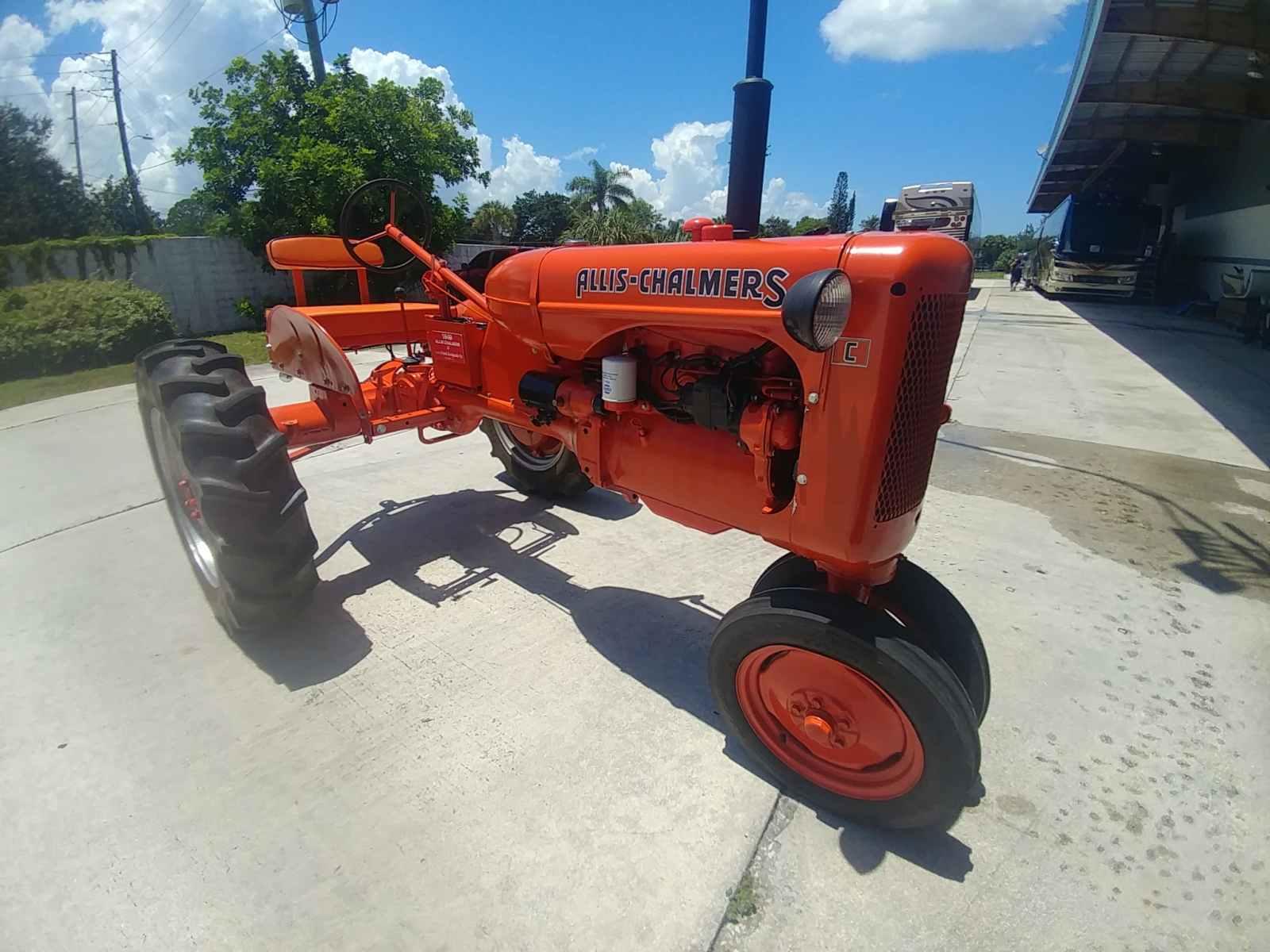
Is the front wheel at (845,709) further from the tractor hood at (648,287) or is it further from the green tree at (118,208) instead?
the green tree at (118,208)

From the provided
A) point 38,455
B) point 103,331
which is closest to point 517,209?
point 103,331

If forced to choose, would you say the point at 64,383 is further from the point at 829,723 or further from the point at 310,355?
the point at 829,723

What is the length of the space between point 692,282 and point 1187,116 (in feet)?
68.5

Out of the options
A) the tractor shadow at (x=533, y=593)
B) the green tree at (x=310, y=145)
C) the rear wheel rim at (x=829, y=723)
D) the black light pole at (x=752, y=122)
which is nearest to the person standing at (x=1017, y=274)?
the green tree at (x=310, y=145)

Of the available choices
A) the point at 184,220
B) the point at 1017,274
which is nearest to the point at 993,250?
the point at 1017,274

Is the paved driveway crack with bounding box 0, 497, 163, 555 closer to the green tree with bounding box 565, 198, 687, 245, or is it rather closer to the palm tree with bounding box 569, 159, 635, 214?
the green tree with bounding box 565, 198, 687, 245

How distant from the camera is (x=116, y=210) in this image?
31.7 metres

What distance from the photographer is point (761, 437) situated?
1778mm

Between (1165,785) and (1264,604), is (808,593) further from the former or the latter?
(1264,604)

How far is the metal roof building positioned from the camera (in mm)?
9109

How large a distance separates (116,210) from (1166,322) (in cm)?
4239

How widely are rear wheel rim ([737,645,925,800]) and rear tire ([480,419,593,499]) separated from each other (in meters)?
Answer: 2.10

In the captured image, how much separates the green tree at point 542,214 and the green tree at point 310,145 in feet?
101

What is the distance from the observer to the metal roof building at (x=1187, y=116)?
9.11 m
